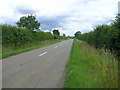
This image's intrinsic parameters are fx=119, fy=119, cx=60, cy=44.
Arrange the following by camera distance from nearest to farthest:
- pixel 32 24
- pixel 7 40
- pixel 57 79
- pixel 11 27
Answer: pixel 57 79 < pixel 7 40 < pixel 11 27 < pixel 32 24

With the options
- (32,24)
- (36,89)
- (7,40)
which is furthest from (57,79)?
(32,24)

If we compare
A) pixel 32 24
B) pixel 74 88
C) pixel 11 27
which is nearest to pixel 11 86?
pixel 74 88

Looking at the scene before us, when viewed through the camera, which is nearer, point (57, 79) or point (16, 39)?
point (57, 79)

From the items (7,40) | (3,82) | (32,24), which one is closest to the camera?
(3,82)

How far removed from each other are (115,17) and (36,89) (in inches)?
249

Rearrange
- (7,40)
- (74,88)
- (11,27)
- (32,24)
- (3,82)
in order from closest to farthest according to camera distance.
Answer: (74,88) → (3,82) → (7,40) → (11,27) → (32,24)

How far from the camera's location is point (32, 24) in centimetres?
2766

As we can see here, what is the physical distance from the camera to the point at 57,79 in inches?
214

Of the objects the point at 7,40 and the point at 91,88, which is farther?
the point at 7,40

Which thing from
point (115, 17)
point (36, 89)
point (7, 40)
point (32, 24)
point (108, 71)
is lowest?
point (36, 89)

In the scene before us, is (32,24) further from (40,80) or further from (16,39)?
(40,80)

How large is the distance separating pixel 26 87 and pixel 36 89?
448 millimetres

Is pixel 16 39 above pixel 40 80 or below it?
above

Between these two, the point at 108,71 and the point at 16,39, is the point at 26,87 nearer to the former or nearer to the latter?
the point at 108,71
